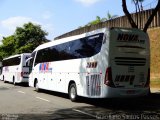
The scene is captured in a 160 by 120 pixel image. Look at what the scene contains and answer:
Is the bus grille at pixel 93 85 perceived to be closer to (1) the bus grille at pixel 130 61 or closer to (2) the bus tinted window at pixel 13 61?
(1) the bus grille at pixel 130 61

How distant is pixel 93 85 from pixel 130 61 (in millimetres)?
1899

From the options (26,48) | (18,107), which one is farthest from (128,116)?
(26,48)

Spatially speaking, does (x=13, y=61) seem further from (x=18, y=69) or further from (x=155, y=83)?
(x=155, y=83)

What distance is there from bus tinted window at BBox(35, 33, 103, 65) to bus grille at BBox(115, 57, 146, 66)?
0.98 m

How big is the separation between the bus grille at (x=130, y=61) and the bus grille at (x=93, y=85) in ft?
3.56

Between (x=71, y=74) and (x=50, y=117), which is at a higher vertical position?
(x=71, y=74)

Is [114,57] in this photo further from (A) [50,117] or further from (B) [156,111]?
(A) [50,117]

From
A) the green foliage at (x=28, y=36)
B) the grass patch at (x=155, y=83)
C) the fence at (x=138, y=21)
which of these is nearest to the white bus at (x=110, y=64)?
the grass patch at (x=155, y=83)

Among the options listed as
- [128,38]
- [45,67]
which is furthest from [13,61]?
[128,38]

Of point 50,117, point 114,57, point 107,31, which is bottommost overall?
point 50,117

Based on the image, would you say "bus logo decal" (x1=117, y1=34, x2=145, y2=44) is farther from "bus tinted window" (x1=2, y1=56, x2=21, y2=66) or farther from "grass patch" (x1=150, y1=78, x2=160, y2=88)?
"bus tinted window" (x1=2, y1=56, x2=21, y2=66)

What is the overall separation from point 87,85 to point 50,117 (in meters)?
3.84

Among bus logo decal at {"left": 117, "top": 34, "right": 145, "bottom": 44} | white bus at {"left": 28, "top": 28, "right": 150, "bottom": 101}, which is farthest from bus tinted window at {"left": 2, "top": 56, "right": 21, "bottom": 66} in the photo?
bus logo decal at {"left": 117, "top": 34, "right": 145, "bottom": 44}

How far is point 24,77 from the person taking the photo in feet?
100
